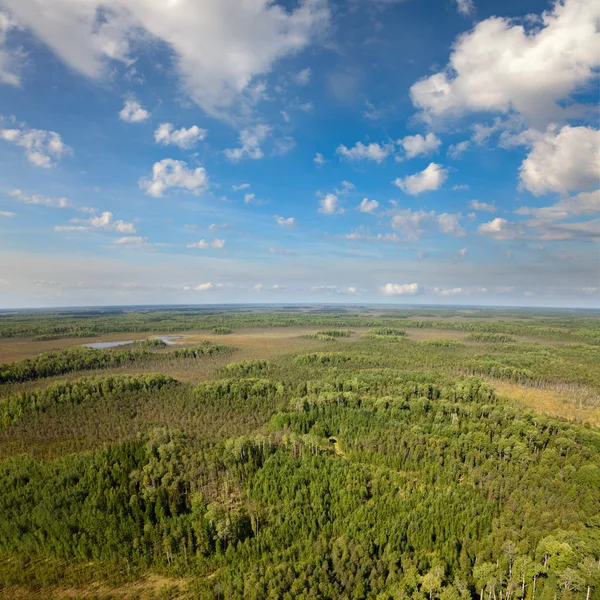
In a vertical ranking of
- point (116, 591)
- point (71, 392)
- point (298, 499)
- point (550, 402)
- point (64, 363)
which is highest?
point (64, 363)

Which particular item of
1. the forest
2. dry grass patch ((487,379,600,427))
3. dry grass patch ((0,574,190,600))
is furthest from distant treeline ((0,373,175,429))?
dry grass patch ((487,379,600,427))

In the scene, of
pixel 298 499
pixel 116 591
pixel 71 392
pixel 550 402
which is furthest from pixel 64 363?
pixel 550 402

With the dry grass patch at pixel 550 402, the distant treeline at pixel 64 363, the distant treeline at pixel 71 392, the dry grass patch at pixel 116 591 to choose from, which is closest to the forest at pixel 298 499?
the dry grass patch at pixel 116 591

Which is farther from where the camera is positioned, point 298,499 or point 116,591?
point 298,499

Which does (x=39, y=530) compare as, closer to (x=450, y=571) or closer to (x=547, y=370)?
(x=450, y=571)

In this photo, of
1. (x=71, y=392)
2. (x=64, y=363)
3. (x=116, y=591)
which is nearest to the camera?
(x=116, y=591)

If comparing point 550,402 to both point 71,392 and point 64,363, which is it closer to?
point 71,392

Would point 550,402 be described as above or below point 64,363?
below

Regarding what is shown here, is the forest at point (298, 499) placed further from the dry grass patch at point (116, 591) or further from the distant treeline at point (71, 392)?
the distant treeline at point (71, 392)

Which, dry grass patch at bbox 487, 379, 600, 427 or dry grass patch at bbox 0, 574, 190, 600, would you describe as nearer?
dry grass patch at bbox 0, 574, 190, 600

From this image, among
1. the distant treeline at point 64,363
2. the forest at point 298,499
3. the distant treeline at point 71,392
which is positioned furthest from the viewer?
the distant treeline at point 64,363

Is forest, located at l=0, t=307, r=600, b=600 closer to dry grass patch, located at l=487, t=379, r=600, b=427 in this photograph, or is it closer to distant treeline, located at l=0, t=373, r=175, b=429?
distant treeline, located at l=0, t=373, r=175, b=429

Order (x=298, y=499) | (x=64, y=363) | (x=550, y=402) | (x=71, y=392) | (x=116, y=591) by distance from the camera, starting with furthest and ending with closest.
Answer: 1. (x=64, y=363)
2. (x=550, y=402)
3. (x=71, y=392)
4. (x=298, y=499)
5. (x=116, y=591)
